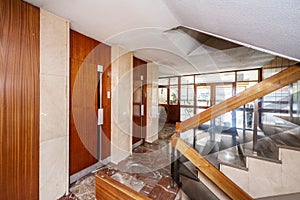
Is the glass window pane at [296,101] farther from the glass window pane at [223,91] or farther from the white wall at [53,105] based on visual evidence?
the white wall at [53,105]

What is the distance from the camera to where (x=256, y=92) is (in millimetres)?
1107

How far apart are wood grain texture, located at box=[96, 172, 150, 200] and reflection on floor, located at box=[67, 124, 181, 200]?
1.17 metres

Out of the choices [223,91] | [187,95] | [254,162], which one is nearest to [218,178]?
[254,162]

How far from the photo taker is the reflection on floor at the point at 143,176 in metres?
1.75

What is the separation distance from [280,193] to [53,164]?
234cm

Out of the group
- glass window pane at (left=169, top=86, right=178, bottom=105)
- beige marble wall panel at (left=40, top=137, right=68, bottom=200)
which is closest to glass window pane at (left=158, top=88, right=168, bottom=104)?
glass window pane at (left=169, top=86, right=178, bottom=105)

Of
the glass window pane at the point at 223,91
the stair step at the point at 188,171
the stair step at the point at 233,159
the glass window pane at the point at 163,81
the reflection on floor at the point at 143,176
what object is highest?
the glass window pane at the point at 163,81

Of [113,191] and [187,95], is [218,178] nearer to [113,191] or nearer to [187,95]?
[113,191]

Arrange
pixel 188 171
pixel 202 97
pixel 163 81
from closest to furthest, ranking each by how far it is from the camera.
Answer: pixel 188 171, pixel 163 81, pixel 202 97

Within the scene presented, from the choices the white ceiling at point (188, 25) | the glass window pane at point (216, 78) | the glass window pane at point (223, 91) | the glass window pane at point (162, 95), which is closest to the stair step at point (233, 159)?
the white ceiling at point (188, 25)

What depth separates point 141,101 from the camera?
11.7ft

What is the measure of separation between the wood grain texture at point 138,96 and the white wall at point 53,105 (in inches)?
65.4

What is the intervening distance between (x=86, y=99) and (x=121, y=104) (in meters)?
0.68

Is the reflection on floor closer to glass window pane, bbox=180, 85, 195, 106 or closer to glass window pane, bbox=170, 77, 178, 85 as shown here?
glass window pane, bbox=180, 85, 195, 106
